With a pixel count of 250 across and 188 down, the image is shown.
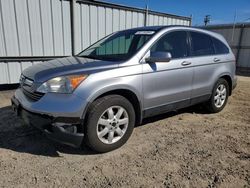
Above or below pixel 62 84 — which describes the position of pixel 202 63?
above

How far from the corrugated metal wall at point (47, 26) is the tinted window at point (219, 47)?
A: 4119mm

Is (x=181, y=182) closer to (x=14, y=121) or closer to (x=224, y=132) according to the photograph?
(x=224, y=132)

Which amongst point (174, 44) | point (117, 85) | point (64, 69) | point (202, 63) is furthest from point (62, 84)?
point (202, 63)

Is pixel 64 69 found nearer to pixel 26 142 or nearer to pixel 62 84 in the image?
pixel 62 84

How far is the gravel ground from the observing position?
8.82 ft

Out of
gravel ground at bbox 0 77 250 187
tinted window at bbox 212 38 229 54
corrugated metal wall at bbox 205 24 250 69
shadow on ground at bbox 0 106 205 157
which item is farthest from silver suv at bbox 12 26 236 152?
corrugated metal wall at bbox 205 24 250 69

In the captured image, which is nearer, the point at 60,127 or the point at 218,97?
the point at 60,127

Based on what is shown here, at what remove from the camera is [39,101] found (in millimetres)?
2941

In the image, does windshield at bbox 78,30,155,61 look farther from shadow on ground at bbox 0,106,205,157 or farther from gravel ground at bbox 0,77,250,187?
shadow on ground at bbox 0,106,205,157

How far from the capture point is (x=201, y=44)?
4.54m

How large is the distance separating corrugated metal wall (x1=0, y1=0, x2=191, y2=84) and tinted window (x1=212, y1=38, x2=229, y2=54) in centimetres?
412

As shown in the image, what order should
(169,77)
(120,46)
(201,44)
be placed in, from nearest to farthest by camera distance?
(169,77), (120,46), (201,44)

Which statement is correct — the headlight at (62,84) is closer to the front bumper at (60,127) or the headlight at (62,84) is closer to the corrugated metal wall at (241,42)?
the front bumper at (60,127)

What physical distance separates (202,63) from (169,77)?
3.25 feet
